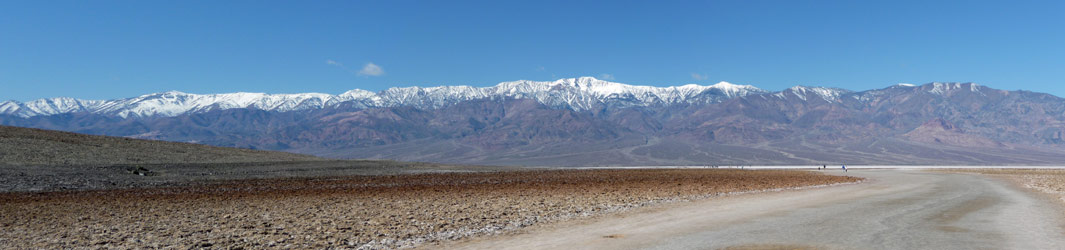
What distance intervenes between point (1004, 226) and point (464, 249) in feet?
55.1

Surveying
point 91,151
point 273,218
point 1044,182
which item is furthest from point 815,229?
point 91,151

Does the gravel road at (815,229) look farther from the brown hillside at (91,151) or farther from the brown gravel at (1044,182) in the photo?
the brown hillside at (91,151)

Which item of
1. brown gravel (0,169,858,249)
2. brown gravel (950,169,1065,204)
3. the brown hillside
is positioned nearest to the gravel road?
brown gravel (0,169,858,249)

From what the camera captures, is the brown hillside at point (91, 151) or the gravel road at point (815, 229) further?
the brown hillside at point (91, 151)

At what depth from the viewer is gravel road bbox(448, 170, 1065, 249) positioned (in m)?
15.6

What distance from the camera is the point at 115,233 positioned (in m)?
19.6

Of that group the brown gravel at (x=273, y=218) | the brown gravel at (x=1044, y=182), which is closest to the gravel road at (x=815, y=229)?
the brown gravel at (x=273, y=218)

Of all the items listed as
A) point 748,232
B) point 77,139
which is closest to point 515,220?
point 748,232

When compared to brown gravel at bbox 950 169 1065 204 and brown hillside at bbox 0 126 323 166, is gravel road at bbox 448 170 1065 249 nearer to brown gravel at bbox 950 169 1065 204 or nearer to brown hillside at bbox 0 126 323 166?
brown gravel at bbox 950 169 1065 204

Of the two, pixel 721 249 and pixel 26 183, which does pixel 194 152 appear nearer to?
pixel 26 183

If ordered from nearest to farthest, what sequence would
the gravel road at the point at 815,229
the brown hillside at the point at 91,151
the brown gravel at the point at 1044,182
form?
1. the gravel road at the point at 815,229
2. the brown gravel at the point at 1044,182
3. the brown hillside at the point at 91,151

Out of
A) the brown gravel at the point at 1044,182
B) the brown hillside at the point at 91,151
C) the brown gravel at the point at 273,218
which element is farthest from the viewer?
the brown hillside at the point at 91,151

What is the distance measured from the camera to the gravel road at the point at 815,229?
1560cm

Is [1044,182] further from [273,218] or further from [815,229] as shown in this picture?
[273,218]
